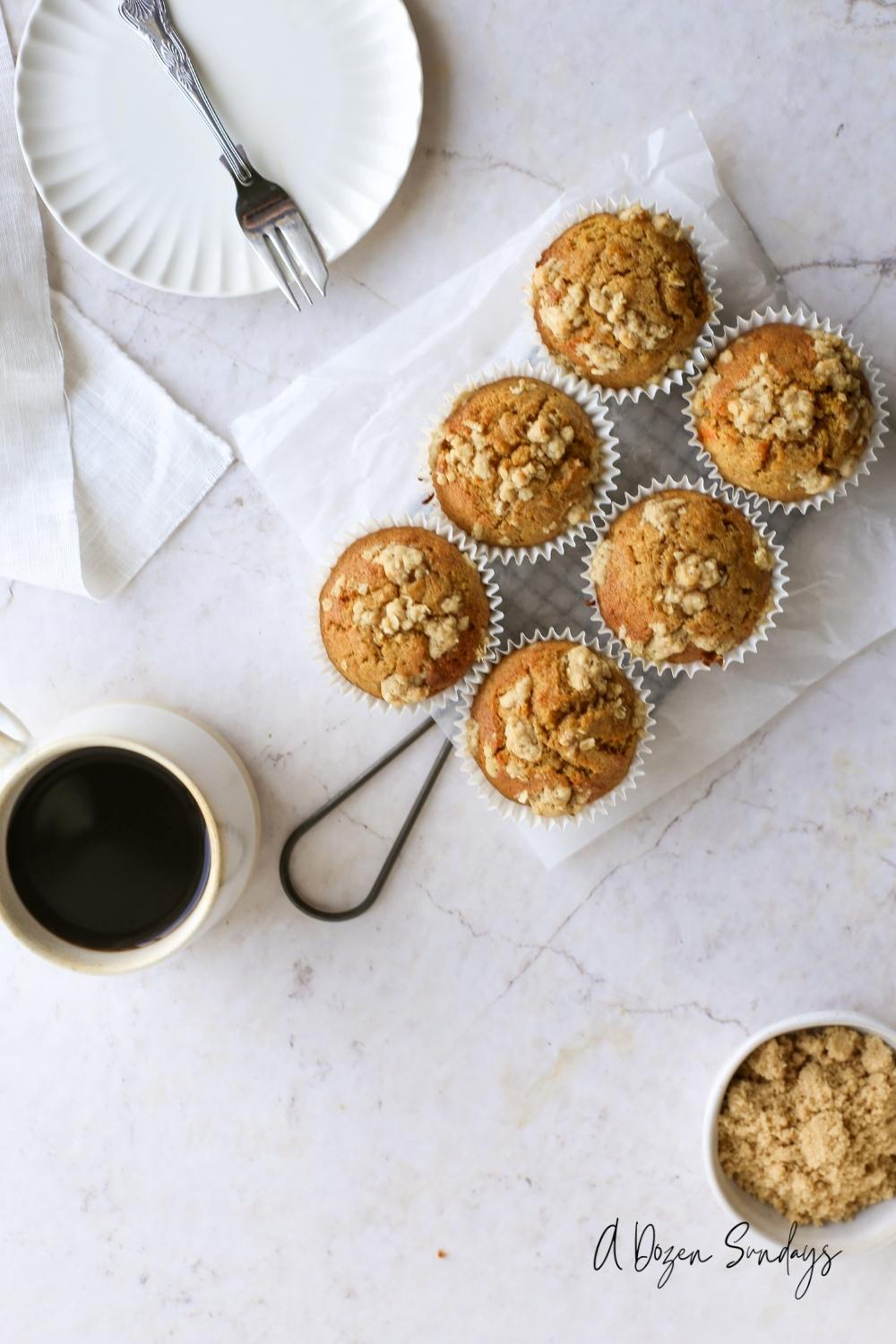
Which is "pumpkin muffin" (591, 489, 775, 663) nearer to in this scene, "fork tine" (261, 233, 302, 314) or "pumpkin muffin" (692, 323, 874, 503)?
"pumpkin muffin" (692, 323, 874, 503)

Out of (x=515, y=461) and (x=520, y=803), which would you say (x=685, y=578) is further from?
(x=520, y=803)

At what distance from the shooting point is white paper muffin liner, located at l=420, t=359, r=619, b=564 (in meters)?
1.51

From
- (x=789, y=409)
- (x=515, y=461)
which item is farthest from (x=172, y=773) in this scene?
(x=789, y=409)

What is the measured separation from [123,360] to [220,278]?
8.4 inches

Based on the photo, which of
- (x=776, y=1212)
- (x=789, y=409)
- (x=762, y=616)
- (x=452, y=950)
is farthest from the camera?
(x=452, y=950)

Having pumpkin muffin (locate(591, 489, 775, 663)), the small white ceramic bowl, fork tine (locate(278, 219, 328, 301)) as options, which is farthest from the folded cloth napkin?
the small white ceramic bowl

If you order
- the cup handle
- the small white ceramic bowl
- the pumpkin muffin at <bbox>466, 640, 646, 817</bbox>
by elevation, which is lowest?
the small white ceramic bowl

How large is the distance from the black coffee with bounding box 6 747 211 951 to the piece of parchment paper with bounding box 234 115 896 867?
0.43m

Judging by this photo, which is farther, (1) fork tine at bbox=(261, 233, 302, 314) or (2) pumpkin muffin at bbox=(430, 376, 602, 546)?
(1) fork tine at bbox=(261, 233, 302, 314)

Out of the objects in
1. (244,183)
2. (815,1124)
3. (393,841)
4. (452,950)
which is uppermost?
(244,183)

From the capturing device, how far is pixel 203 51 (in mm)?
1554

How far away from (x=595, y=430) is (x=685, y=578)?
275 mm

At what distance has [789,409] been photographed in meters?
1.38

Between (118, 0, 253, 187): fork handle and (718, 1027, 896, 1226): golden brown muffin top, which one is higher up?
(118, 0, 253, 187): fork handle
